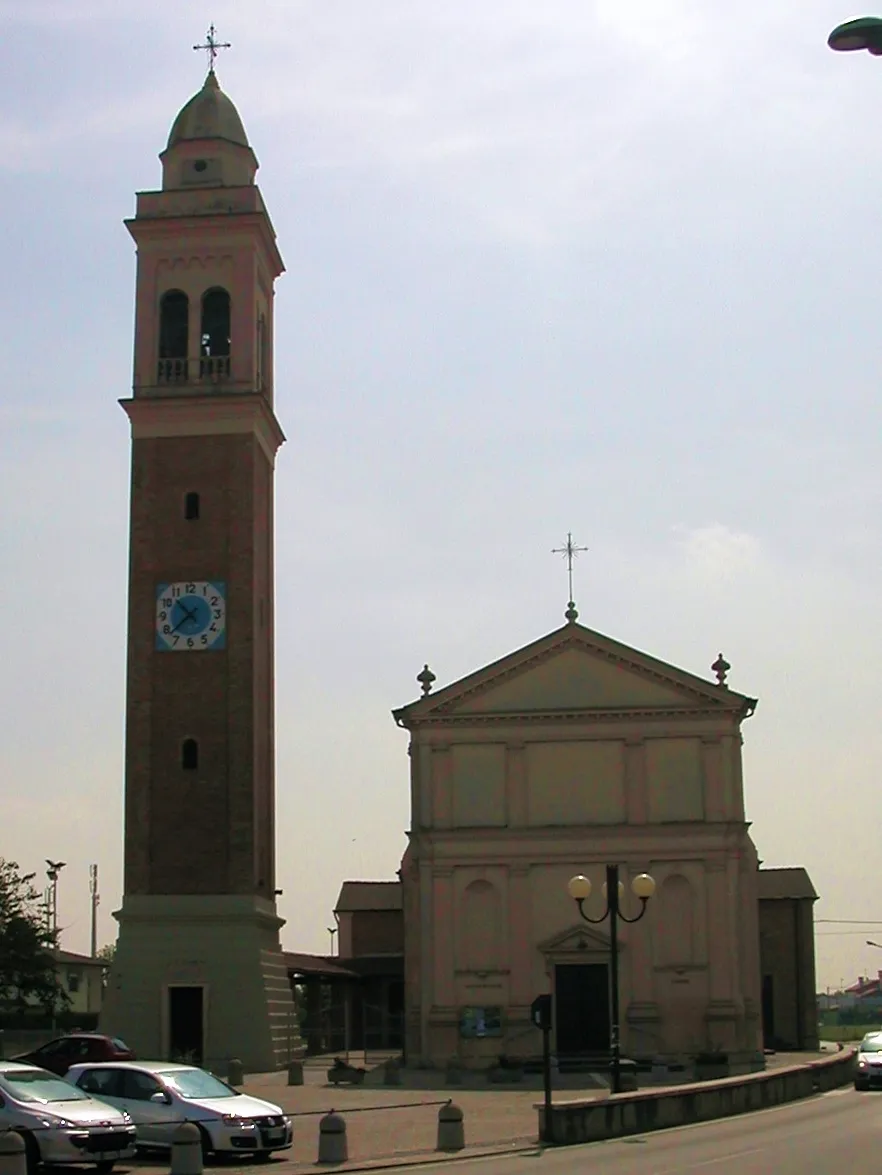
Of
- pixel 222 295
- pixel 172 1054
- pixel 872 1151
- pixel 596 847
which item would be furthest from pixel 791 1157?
pixel 222 295

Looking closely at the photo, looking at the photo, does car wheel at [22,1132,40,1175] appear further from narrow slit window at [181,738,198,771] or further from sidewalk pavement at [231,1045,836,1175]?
narrow slit window at [181,738,198,771]

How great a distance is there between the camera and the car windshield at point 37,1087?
71.2 ft

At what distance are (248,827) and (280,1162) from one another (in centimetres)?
2381

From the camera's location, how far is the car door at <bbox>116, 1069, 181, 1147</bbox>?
77.4ft

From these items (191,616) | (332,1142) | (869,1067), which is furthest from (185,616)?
(332,1142)

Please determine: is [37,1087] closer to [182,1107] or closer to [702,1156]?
[182,1107]

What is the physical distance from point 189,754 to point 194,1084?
23602 mm

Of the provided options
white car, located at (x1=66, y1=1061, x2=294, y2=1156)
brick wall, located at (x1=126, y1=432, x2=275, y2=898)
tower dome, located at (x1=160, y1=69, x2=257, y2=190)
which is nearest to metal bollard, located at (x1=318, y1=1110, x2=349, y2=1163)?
white car, located at (x1=66, y1=1061, x2=294, y2=1156)

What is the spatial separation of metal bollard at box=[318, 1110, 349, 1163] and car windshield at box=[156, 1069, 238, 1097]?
2.40m

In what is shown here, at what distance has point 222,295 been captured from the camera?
5125cm

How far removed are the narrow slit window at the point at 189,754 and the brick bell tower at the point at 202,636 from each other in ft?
0.15

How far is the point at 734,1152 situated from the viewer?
2239cm

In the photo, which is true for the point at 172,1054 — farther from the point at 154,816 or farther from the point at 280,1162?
the point at 280,1162

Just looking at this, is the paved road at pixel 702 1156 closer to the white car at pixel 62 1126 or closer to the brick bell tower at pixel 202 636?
the white car at pixel 62 1126
